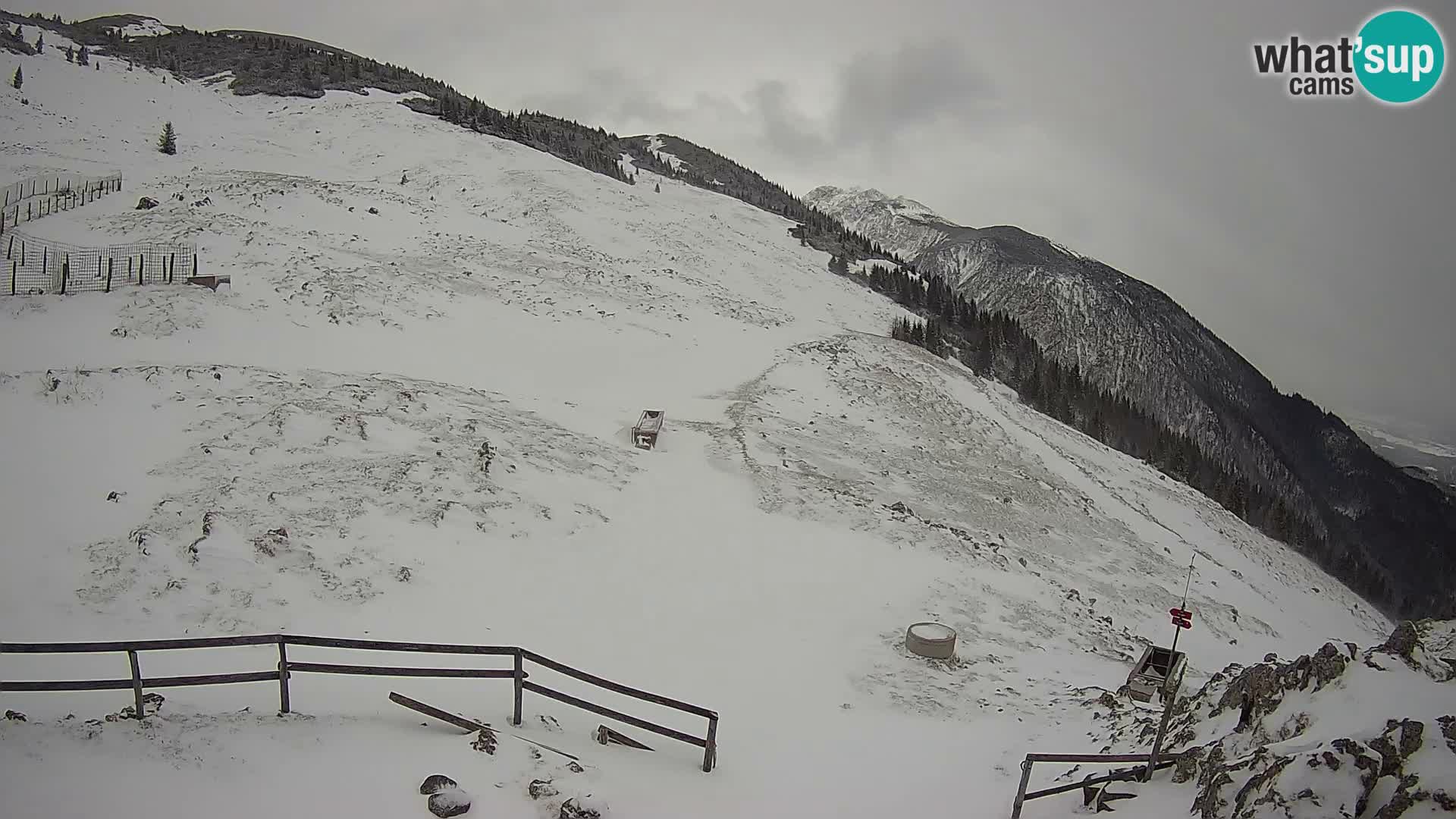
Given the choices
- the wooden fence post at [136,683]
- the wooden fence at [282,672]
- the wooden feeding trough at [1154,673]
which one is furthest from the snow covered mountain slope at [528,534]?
the wooden feeding trough at [1154,673]

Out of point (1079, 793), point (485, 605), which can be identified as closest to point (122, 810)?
point (485, 605)

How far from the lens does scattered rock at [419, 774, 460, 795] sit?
22.2 ft

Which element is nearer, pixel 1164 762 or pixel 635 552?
pixel 1164 762

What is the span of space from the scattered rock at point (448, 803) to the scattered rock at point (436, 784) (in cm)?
5

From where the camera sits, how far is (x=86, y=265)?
2436 centimetres

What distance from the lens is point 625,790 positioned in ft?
25.5

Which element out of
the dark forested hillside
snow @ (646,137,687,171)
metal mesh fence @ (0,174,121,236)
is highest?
snow @ (646,137,687,171)

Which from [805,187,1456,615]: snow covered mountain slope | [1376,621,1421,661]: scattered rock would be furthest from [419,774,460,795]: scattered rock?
[805,187,1456,615]: snow covered mountain slope

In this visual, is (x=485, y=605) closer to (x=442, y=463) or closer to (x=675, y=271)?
(x=442, y=463)

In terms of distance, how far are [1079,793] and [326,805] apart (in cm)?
814

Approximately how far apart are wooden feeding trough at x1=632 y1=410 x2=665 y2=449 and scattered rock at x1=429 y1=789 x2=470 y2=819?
592 inches

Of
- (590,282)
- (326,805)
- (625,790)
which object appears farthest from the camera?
(590,282)

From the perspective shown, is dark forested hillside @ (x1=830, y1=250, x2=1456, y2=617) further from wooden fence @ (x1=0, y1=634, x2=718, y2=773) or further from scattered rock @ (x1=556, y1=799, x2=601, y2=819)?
scattered rock @ (x1=556, y1=799, x2=601, y2=819)

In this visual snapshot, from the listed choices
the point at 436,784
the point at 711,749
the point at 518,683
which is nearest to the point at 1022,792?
the point at 711,749
